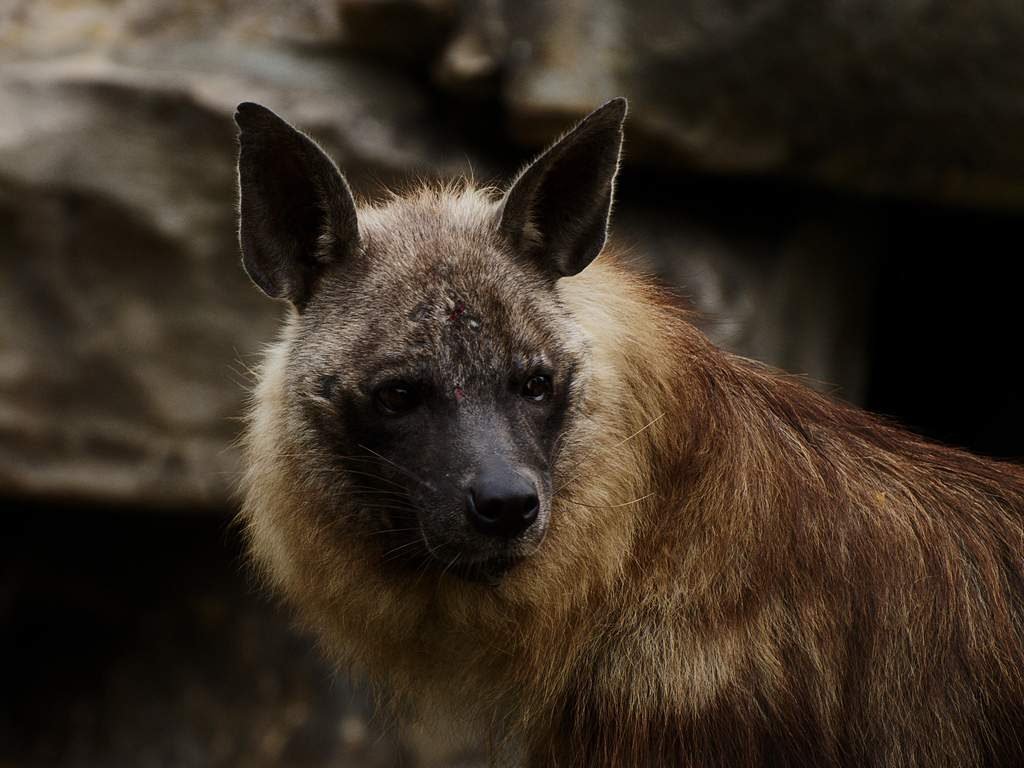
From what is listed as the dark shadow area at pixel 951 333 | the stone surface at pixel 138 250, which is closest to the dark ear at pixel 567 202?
the stone surface at pixel 138 250

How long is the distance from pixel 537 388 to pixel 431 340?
36cm

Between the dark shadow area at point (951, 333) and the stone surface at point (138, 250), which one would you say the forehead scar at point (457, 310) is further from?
the dark shadow area at point (951, 333)

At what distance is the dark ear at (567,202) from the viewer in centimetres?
434

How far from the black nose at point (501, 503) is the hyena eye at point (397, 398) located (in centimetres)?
37

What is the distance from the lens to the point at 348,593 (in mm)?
4457

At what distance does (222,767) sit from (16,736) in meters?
1.32

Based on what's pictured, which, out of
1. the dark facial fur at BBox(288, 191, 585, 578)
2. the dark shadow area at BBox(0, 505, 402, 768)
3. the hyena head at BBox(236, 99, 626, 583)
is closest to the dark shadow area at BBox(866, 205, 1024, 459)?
the dark shadow area at BBox(0, 505, 402, 768)

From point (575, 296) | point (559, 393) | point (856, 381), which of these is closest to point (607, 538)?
point (559, 393)

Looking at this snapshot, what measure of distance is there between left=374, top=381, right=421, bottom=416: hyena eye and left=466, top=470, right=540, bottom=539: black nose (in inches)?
14.6

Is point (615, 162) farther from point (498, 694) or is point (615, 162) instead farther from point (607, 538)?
point (498, 694)

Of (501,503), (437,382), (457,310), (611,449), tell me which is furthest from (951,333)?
(501,503)

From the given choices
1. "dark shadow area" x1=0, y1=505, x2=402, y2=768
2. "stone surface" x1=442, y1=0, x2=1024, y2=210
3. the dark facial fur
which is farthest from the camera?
"dark shadow area" x1=0, y1=505, x2=402, y2=768

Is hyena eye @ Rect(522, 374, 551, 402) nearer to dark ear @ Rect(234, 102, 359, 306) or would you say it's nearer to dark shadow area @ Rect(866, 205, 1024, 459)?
dark ear @ Rect(234, 102, 359, 306)

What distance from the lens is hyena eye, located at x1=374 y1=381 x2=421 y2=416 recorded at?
4.17 m
